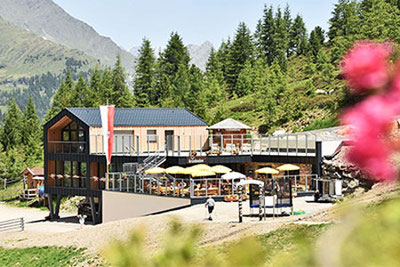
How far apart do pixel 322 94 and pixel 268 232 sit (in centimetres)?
3711

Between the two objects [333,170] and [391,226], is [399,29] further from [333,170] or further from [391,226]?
[391,226]

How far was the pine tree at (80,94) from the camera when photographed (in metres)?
70.9

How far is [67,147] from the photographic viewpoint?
1369 inches

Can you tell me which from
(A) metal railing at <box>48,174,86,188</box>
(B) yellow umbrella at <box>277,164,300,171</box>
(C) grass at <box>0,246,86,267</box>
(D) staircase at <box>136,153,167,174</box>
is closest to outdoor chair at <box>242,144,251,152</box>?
(B) yellow umbrella at <box>277,164,300,171</box>

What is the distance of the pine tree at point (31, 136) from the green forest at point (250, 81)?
0.33 ft

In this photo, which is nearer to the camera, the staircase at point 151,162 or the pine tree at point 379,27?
the staircase at point 151,162

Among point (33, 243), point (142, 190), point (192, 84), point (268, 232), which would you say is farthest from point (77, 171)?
point (192, 84)

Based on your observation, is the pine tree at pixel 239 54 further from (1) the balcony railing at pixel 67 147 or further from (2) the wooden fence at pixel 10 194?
(1) the balcony railing at pixel 67 147

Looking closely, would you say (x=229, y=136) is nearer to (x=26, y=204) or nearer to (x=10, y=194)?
(x=26, y=204)

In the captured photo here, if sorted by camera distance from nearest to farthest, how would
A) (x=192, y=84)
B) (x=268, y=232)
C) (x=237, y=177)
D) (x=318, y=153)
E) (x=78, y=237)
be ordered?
(x=268, y=232) → (x=78, y=237) → (x=237, y=177) → (x=318, y=153) → (x=192, y=84)

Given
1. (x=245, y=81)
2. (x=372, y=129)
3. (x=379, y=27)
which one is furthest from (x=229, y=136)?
(x=372, y=129)

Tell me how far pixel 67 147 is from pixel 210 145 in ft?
24.9

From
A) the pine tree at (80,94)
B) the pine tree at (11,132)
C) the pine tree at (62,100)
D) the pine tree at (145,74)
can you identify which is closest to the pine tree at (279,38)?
the pine tree at (145,74)

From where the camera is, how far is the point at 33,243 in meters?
26.6
